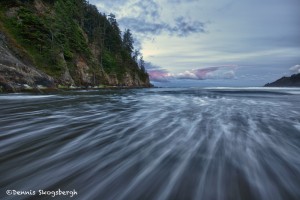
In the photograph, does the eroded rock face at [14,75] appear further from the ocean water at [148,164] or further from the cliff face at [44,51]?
the ocean water at [148,164]

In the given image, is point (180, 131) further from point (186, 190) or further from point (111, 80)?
point (111, 80)

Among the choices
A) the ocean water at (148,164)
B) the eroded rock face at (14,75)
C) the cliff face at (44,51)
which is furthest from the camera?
the cliff face at (44,51)

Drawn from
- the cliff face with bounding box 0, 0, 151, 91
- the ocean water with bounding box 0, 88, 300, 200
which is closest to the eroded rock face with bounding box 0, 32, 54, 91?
the cliff face with bounding box 0, 0, 151, 91

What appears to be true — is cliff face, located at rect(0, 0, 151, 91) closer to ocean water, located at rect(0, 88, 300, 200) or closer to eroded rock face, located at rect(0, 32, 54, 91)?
eroded rock face, located at rect(0, 32, 54, 91)

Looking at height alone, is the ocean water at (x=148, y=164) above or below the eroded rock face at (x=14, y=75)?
below

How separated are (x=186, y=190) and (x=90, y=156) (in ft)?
6.75

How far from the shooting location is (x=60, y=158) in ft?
12.8

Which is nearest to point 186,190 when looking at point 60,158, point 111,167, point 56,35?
point 111,167

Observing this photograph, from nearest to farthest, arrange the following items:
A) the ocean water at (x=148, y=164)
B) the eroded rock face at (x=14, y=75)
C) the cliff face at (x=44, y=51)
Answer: the ocean water at (x=148, y=164), the eroded rock face at (x=14, y=75), the cliff face at (x=44, y=51)

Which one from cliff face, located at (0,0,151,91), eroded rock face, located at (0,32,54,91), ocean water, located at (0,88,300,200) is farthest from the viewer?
cliff face, located at (0,0,151,91)

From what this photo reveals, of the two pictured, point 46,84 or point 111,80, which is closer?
point 46,84

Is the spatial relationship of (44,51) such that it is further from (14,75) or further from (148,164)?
(148,164)

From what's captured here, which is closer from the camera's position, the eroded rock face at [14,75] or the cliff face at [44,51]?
the eroded rock face at [14,75]

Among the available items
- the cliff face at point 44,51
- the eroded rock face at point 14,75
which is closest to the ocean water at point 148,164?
the eroded rock face at point 14,75
